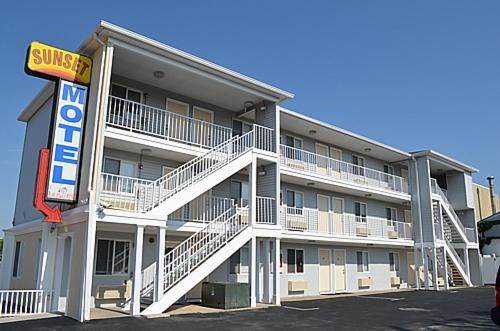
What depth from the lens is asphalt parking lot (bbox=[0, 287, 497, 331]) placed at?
10.4m

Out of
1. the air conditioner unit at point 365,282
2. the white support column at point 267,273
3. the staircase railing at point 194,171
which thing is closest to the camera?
the staircase railing at point 194,171

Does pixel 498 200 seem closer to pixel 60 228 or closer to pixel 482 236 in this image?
pixel 482 236

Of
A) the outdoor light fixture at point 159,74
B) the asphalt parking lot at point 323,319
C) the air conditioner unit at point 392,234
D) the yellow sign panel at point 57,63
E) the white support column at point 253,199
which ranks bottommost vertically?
the asphalt parking lot at point 323,319

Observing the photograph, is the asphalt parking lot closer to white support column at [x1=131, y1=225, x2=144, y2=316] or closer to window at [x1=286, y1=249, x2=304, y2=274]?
white support column at [x1=131, y1=225, x2=144, y2=316]

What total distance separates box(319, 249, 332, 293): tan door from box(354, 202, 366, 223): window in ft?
10.1

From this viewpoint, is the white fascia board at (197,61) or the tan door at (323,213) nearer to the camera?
the white fascia board at (197,61)

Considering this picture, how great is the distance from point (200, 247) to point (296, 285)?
668 centimetres

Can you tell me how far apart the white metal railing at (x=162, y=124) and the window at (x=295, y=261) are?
662 centimetres

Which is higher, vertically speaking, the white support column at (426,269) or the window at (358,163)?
the window at (358,163)

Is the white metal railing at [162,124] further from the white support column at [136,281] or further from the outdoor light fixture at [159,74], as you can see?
the white support column at [136,281]

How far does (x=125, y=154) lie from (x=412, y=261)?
65.5 feet

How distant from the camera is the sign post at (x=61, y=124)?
1211cm

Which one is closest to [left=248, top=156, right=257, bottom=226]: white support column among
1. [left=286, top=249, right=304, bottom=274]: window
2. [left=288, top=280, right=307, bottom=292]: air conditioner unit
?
[left=286, top=249, right=304, bottom=274]: window

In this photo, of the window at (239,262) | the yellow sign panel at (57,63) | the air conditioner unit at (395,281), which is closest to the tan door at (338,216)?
the air conditioner unit at (395,281)
